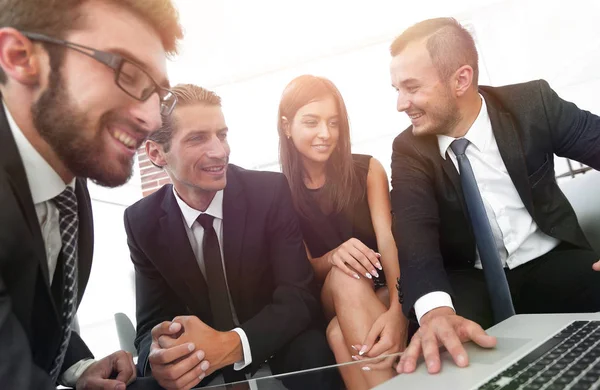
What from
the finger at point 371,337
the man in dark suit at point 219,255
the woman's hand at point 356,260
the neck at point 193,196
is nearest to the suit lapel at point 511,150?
the woman's hand at point 356,260

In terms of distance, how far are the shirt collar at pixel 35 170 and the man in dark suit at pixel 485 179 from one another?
2.93 feet

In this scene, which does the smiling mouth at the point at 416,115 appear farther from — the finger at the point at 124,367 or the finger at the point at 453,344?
the finger at the point at 124,367

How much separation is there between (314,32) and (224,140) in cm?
48

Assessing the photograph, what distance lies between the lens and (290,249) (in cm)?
137

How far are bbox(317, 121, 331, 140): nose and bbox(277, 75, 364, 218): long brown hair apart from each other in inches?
1.7

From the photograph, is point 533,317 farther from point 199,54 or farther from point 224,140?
point 199,54

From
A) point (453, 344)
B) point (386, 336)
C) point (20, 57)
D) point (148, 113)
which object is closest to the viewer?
point (453, 344)

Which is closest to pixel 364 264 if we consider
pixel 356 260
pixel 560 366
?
pixel 356 260

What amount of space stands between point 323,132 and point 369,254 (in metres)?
0.42

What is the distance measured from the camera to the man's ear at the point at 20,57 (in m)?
0.89

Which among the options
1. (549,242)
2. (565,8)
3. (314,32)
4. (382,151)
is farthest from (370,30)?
(549,242)

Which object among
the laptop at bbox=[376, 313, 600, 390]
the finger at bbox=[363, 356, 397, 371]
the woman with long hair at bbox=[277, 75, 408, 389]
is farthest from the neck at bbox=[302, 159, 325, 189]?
the laptop at bbox=[376, 313, 600, 390]

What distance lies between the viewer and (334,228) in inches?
56.8

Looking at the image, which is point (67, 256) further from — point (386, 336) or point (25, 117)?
point (386, 336)
